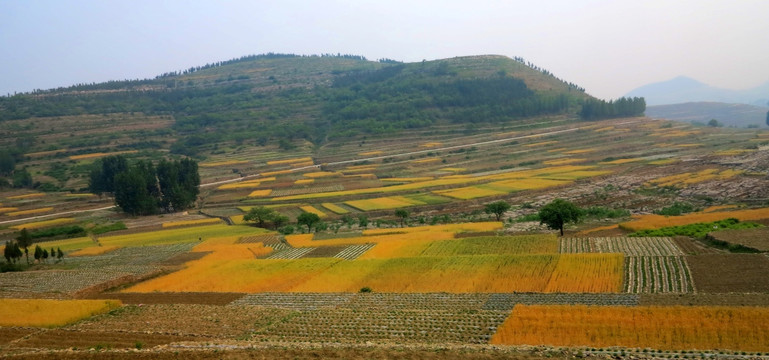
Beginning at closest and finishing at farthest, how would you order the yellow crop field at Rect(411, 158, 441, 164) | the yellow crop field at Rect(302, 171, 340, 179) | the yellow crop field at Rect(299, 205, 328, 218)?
1. the yellow crop field at Rect(299, 205, 328, 218)
2. the yellow crop field at Rect(302, 171, 340, 179)
3. the yellow crop field at Rect(411, 158, 441, 164)

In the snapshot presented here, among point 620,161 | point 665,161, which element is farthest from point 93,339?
point 620,161

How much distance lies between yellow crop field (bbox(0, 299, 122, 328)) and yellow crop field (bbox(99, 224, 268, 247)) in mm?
22356

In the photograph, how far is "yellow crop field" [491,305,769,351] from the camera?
20.3 meters

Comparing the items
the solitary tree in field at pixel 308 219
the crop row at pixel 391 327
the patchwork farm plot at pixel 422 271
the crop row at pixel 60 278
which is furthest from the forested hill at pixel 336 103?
the crop row at pixel 391 327

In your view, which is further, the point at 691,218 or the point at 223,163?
the point at 223,163

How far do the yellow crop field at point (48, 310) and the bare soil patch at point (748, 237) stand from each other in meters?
37.4

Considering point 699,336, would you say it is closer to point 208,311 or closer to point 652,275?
point 652,275

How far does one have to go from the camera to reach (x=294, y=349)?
21.2 meters

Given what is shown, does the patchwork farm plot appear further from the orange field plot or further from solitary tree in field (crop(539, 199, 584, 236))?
solitary tree in field (crop(539, 199, 584, 236))

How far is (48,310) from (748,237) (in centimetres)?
4196

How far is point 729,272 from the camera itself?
29281mm

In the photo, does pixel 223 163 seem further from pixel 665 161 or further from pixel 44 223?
pixel 665 161

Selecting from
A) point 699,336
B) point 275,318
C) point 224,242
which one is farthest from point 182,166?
point 699,336

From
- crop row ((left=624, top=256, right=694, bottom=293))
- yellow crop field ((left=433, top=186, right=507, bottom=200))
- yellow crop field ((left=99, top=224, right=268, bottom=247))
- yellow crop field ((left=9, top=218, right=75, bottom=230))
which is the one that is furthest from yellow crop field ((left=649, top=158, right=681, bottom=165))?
yellow crop field ((left=9, top=218, right=75, bottom=230))
